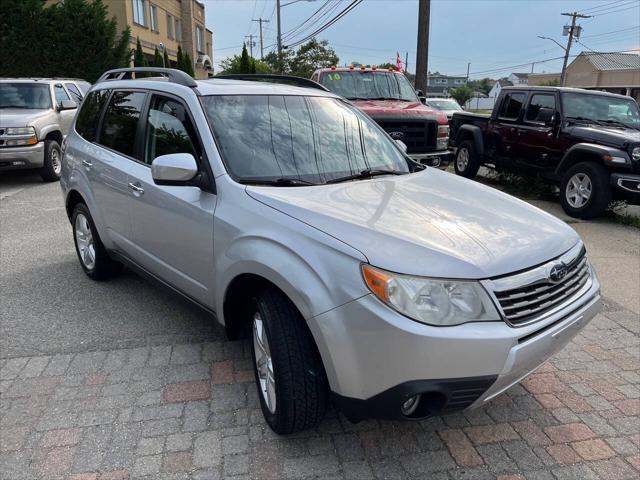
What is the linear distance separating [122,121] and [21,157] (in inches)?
250

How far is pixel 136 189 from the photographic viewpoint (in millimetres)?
3639

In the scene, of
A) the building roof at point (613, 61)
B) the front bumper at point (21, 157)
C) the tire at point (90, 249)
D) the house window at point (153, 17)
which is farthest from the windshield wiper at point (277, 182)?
the building roof at point (613, 61)

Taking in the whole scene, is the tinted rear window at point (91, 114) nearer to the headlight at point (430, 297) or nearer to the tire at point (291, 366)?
the tire at point (291, 366)

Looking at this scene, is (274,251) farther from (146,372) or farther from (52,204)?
(52,204)

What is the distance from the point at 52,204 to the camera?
8281 millimetres

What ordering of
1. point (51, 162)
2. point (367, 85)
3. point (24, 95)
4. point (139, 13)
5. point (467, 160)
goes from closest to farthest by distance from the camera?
1. point (367, 85)
2. point (51, 162)
3. point (24, 95)
4. point (467, 160)
5. point (139, 13)

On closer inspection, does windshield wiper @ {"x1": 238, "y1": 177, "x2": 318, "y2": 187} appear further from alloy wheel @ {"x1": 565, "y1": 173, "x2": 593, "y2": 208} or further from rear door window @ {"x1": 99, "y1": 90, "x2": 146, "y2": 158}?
alloy wheel @ {"x1": 565, "y1": 173, "x2": 593, "y2": 208}

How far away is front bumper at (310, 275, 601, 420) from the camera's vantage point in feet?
6.89

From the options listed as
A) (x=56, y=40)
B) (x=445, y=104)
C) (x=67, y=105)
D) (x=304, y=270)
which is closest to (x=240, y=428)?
(x=304, y=270)

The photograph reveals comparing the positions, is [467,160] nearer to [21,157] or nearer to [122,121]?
[122,121]

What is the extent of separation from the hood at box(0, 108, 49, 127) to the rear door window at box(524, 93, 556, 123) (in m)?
8.82

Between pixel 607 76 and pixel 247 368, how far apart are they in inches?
2761

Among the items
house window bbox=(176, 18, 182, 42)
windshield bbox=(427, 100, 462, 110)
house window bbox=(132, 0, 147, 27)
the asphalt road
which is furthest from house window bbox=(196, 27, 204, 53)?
the asphalt road

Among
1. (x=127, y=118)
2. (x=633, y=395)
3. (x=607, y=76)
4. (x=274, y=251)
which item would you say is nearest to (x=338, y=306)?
(x=274, y=251)
